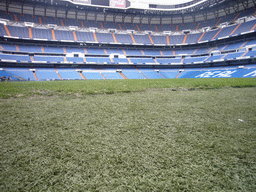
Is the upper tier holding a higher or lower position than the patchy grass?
higher

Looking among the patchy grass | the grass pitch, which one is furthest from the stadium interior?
the grass pitch

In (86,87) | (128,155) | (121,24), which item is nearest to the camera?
(128,155)

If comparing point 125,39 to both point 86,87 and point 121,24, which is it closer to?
point 121,24

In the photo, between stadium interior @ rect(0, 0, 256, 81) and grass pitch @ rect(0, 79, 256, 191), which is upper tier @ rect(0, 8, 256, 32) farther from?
grass pitch @ rect(0, 79, 256, 191)

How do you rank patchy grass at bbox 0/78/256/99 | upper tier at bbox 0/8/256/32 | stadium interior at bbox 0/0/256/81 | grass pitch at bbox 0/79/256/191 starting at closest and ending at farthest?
1. grass pitch at bbox 0/79/256/191
2. patchy grass at bbox 0/78/256/99
3. stadium interior at bbox 0/0/256/81
4. upper tier at bbox 0/8/256/32

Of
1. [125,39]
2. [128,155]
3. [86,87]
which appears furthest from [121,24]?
[128,155]

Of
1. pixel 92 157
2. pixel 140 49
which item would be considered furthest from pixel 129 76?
pixel 92 157

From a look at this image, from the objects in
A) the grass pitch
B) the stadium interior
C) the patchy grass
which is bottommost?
the grass pitch

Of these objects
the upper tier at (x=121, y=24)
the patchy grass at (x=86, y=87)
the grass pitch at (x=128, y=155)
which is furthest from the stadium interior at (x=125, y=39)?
the grass pitch at (x=128, y=155)

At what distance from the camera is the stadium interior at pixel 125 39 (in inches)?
1077

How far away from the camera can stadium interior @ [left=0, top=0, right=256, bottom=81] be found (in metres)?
27.4

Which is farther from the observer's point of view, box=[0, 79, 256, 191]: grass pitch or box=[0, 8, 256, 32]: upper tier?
box=[0, 8, 256, 32]: upper tier

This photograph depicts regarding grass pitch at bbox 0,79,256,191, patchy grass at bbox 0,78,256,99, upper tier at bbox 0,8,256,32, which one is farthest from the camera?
upper tier at bbox 0,8,256,32

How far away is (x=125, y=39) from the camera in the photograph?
121 feet
